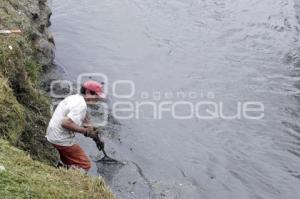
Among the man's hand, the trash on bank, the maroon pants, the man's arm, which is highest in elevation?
the trash on bank

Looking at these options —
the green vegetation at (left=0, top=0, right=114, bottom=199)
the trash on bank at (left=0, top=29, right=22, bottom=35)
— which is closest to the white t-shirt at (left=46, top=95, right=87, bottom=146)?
the green vegetation at (left=0, top=0, right=114, bottom=199)

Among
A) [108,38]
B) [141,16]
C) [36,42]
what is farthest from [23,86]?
[141,16]

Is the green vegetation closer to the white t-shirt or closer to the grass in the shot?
the grass

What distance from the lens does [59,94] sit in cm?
1524

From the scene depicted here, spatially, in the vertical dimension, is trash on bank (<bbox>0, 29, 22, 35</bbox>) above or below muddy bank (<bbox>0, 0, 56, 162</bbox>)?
above

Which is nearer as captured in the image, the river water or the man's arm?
the man's arm

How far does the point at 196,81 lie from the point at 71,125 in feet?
29.5

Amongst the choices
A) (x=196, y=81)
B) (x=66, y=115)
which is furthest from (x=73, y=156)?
(x=196, y=81)

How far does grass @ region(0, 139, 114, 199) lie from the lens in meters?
6.14

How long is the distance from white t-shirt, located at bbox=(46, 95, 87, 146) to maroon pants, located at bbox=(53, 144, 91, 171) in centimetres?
13

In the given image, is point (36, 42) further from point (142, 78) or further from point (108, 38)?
point (108, 38)

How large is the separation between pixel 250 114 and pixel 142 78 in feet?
13.3

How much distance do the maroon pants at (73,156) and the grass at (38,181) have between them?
2471 mm

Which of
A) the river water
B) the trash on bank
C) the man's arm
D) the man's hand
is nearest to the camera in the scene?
the man's arm
